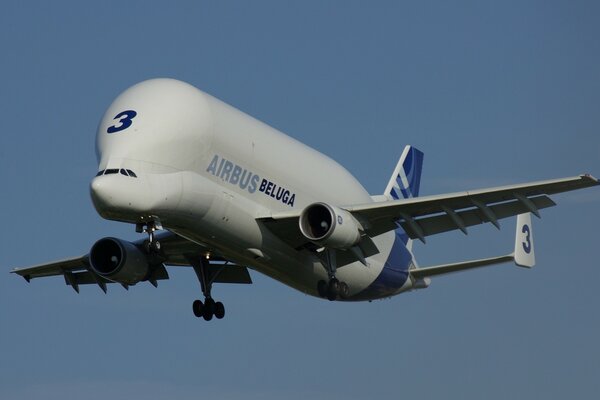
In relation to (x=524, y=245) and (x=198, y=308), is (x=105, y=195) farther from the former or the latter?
(x=524, y=245)

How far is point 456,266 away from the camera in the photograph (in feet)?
176

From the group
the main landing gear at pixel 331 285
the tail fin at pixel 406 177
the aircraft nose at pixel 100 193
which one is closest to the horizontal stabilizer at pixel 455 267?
the tail fin at pixel 406 177

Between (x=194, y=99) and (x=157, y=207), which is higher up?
(x=194, y=99)

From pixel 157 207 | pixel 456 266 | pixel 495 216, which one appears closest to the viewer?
pixel 157 207

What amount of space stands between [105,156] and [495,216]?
1220 centimetres

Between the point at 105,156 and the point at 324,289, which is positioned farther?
the point at 324,289

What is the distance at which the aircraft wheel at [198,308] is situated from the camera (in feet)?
177

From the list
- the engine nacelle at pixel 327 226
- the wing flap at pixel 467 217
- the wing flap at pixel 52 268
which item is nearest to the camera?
the engine nacelle at pixel 327 226

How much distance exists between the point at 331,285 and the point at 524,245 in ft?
22.4

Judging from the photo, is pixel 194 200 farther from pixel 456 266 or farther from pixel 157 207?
pixel 456 266

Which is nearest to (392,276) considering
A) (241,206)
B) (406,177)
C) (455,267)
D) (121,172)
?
(455,267)

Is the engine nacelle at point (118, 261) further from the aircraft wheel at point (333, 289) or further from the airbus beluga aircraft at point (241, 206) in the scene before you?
the aircraft wheel at point (333, 289)

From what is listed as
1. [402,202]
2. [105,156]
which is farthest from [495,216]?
[105,156]

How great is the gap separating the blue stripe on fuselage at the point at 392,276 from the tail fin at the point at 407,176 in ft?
12.4
